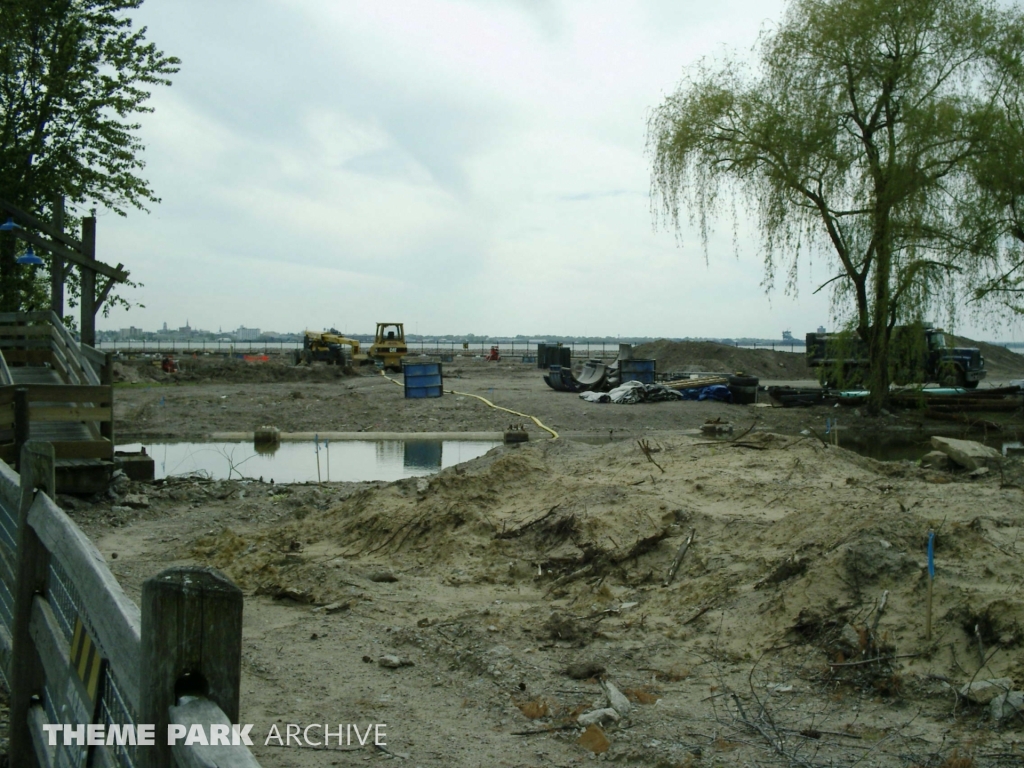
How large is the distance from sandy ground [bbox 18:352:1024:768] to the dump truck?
47.2 feet

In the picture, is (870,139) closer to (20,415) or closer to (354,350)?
(20,415)

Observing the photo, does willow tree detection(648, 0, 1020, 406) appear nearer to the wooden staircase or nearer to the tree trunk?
the tree trunk

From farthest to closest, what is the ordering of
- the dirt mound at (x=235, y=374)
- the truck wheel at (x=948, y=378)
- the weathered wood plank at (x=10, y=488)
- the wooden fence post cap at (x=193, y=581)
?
the dirt mound at (x=235, y=374) → the truck wheel at (x=948, y=378) → the weathered wood plank at (x=10, y=488) → the wooden fence post cap at (x=193, y=581)

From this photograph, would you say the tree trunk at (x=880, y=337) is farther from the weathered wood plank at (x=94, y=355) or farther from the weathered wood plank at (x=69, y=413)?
the weathered wood plank at (x=69, y=413)

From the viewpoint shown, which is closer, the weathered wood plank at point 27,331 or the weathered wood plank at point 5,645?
the weathered wood plank at point 5,645

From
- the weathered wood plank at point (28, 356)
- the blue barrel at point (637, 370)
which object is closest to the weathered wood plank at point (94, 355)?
the weathered wood plank at point (28, 356)

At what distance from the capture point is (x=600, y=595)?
725 centimetres

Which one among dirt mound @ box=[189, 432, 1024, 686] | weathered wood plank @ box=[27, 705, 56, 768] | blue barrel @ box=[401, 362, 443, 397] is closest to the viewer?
weathered wood plank @ box=[27, 705, 56, 768]

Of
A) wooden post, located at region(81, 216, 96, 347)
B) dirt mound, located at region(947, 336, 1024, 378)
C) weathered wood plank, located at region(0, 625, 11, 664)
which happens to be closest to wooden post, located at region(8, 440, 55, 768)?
weathered wood plank, located at region(0, 625, 11, 664)

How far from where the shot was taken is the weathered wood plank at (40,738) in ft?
11.0

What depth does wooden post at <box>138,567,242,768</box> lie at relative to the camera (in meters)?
1.96

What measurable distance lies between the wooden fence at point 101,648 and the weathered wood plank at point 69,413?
821cm

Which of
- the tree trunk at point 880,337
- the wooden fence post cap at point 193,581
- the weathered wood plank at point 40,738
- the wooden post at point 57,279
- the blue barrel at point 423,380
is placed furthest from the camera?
the blue barrel at point 423,380

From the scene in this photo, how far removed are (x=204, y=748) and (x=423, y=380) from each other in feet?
89.1
